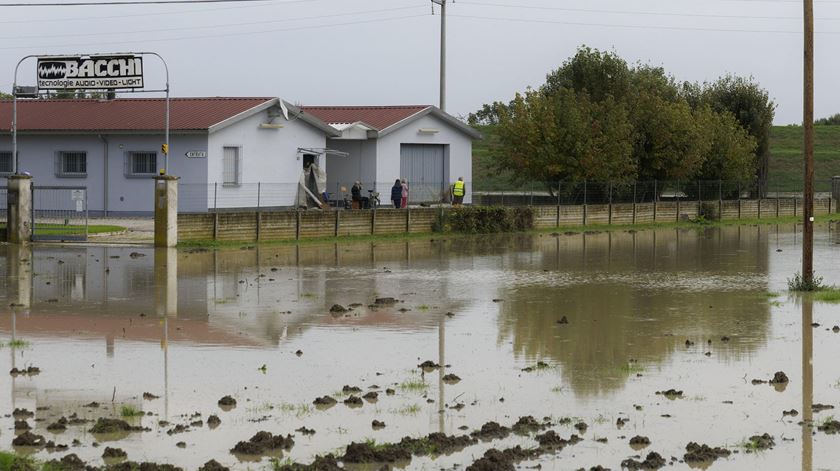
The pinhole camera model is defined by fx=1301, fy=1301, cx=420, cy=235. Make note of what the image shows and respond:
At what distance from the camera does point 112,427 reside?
10875mm

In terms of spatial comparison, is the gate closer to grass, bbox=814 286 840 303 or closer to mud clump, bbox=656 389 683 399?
grass, bbox=814 286 840 303

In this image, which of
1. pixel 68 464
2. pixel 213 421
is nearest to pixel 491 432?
pixel 213 421

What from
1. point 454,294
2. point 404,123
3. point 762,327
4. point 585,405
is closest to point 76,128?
point 404,123

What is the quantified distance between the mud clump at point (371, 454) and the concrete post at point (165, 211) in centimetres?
2306

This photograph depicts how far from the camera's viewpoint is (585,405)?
40.4 ft

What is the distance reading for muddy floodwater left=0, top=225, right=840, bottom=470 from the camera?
35.1ft

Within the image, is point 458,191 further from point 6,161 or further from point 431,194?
point 6,161

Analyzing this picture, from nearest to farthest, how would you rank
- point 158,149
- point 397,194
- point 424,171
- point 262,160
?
point 158,149
point 262,160
point 397,194
point 424,171

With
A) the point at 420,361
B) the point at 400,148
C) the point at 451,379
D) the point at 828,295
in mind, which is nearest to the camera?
the point at 451,379

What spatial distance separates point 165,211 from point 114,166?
12354 millimetres

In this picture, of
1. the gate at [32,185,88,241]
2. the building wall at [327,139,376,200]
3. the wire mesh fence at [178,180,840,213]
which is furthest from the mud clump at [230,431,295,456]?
the building wall at [327,139,376,200]

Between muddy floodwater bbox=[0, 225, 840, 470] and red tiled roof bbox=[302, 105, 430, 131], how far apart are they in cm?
2424

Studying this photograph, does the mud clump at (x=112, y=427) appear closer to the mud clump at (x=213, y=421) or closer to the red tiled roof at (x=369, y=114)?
the mud clump at (x=213, y=421)

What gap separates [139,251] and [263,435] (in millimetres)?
21773
